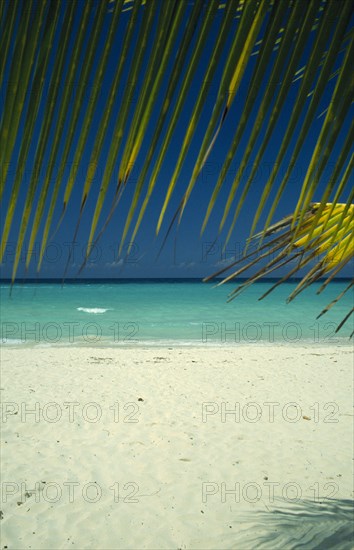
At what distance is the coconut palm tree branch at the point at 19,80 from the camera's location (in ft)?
1.75

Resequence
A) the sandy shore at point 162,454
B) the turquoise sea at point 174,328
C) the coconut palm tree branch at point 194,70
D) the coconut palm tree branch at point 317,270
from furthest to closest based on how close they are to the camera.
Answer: the turquoise sea at point 174,328 < the sandy shore at point 162,454 < the coconut palm tree branch at point 317,270 < the coconut palm tree branch at point 194,70

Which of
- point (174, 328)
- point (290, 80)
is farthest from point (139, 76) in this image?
point (174, 328)

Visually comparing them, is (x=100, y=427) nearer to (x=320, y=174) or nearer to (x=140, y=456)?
(x=140, y=456)

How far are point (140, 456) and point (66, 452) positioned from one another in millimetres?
890

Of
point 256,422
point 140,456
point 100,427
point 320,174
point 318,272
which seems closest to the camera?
point 320,174

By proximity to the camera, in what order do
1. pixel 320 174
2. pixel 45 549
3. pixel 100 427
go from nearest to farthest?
pixel 320 174, pixel 45 549, pixel 100 427

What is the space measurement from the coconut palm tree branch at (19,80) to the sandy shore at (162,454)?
12.3 ft

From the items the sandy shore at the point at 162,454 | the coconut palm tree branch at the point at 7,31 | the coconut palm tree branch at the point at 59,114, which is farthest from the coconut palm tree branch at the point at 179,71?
the sandy shore at the point at 162,454

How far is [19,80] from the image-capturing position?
21.7 inches

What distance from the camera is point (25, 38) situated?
54cm

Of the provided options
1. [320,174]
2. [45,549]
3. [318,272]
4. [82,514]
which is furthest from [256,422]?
[320,174]

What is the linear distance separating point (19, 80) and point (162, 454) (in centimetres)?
510

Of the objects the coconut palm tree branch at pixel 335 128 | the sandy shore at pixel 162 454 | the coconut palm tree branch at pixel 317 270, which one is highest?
the coconut palm tree branch at pixel 335 128

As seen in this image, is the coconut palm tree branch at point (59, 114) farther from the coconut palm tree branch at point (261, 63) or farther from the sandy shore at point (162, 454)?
the sandy shore at point (162, 454)
